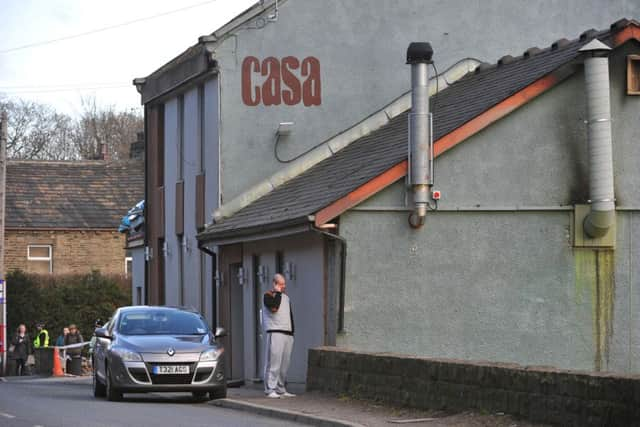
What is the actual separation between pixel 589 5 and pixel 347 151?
6452 mm

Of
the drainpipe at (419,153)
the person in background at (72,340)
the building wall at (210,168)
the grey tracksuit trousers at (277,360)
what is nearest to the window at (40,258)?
the person in background at (72,340)

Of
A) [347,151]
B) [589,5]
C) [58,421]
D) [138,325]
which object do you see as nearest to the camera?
[58,421]

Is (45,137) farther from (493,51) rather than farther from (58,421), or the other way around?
(58,421)

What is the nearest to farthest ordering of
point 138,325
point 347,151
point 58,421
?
point 58,421 → point 138,325 → point 347,151

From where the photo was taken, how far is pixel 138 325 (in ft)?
72.5

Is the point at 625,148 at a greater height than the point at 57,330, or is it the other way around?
the point at 625,148

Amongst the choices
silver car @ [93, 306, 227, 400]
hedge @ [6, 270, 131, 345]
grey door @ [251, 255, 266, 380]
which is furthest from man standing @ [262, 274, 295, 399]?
hedge @ [6, 270, 131, 345]

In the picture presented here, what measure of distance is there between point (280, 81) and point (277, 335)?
28.5ft

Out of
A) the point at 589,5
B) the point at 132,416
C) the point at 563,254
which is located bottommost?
the point at 132,416

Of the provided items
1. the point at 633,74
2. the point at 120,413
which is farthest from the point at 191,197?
the point at 120,413

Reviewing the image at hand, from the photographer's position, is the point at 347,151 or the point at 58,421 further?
the point at 347,151

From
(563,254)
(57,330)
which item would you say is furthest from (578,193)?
(57,330)

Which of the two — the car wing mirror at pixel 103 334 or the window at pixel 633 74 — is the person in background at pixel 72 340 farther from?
the window at pixel 633 74

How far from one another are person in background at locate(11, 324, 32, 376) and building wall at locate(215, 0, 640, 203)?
17.2 meters
